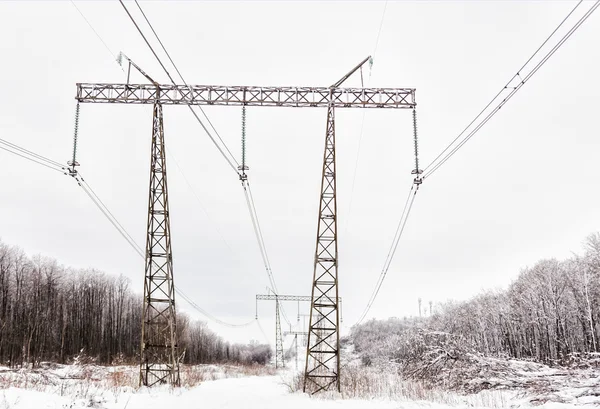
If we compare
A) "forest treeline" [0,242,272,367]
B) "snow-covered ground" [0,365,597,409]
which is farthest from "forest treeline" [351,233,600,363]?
"forest treeline" [0,242,272,367]

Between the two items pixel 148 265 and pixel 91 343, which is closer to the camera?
pixel 148 265

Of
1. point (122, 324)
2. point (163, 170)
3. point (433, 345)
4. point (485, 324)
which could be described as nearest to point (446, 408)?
point (433, 345)

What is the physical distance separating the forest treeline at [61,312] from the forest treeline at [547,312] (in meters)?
38.6

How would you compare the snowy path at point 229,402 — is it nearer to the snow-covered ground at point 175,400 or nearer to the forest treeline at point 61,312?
the snow-covered ground at point 175,400

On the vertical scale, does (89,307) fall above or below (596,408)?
above

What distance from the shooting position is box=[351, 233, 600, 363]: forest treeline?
45.1 meters

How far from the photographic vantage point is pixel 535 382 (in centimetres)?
1977

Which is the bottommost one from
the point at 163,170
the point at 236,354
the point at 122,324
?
the point at 236,354

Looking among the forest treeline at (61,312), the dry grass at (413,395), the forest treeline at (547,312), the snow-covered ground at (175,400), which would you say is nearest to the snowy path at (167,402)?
the snow-covered ground at (175,400)

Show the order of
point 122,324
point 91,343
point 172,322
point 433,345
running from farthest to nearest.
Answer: point 122,324, point 91,343, point 433,345, point 172,322

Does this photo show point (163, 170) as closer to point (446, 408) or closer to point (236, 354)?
point (446, 408)

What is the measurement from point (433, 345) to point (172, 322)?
13.3 metres

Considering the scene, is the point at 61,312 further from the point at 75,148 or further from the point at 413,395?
the point at 413,395

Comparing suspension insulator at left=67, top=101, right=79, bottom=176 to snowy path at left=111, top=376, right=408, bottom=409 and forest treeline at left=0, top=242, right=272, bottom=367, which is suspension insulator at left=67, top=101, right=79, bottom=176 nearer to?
snowy path at left=111, top=376, right=408, bottom=409
